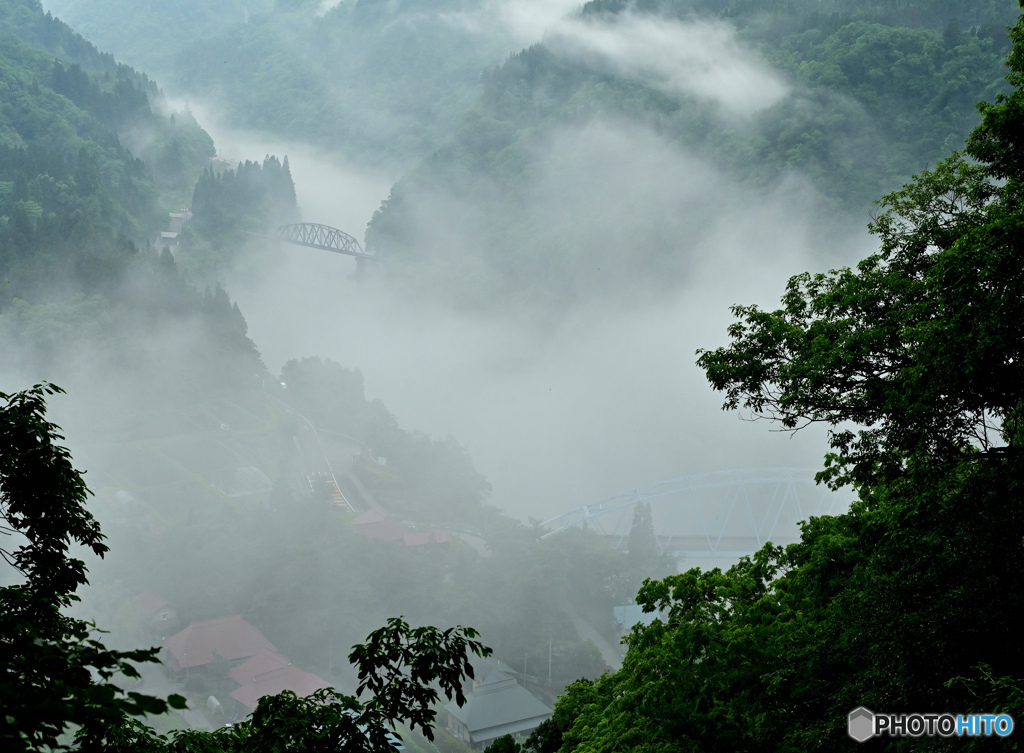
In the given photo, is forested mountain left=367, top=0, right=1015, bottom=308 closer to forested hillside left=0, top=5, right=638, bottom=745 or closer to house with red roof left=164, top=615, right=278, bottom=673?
forested hillside left=0, top=5, right=638, bottom=745

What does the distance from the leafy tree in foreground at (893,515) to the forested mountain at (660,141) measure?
101640mm

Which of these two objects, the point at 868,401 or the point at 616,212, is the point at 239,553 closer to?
the point at 868,401

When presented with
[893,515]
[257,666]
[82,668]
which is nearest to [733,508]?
[257,666]

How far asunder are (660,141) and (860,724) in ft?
383

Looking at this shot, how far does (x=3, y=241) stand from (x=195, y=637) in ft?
155

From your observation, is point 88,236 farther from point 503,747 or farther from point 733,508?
point 503,747

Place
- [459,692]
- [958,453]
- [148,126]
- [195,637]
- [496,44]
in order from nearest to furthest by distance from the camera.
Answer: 1. [459,692]
2. [958,453]
3. [195,637]
4. [148,126]
5. [496,44]

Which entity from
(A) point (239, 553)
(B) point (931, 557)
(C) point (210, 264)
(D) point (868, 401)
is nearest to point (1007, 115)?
(D) point (868, 401)

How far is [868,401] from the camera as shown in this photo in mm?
7383

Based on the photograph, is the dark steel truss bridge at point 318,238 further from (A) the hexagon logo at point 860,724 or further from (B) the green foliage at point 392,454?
(A) the hexagon logo at point 860,724

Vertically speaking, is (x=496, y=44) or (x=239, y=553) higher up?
(x=496, y=44)

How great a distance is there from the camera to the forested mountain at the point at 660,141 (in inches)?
4021

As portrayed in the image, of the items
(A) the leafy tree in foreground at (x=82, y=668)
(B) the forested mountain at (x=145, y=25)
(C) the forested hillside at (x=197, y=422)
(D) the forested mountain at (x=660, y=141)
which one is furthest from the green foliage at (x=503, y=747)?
(B) the forested mountain at (x=145, y=25)

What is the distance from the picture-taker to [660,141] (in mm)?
116938
